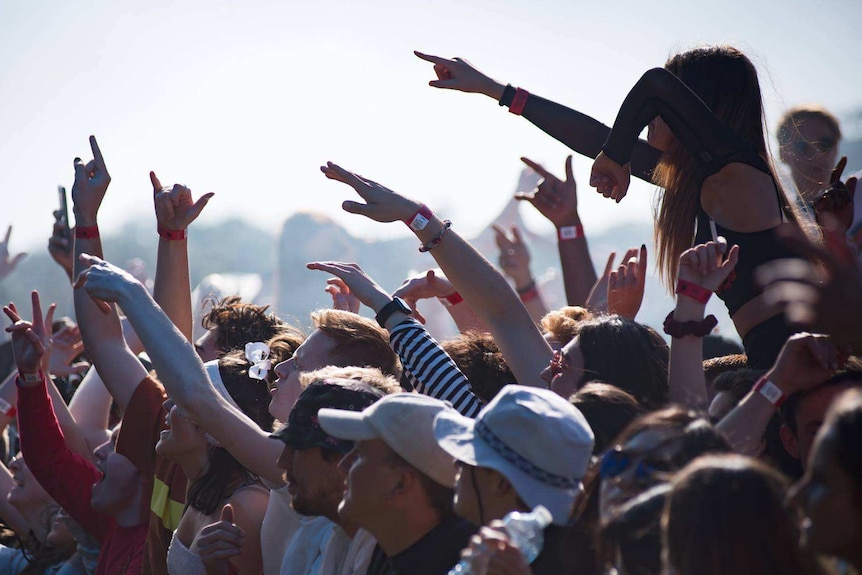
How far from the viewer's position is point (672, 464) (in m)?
1.97

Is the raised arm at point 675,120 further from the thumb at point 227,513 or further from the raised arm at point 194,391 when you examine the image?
the thumb at point 227,513

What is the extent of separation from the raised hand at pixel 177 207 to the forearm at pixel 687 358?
2.52 metres

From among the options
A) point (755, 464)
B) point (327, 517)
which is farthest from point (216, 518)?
point (755, 464)

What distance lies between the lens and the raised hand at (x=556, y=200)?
16.3 ft

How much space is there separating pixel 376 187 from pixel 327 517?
1.10m

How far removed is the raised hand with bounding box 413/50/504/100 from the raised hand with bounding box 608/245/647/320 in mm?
897

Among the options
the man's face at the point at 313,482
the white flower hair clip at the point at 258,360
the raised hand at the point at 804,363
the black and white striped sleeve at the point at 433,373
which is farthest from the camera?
the white flower hair clip at the point at 258,360

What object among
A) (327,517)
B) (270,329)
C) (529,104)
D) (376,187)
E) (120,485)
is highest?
(529,104)

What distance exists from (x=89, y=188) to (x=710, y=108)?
2788mm

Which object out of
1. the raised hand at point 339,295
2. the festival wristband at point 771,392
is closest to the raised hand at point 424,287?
the raised hand at point 339,295

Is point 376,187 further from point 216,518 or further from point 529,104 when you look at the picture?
point 216,518

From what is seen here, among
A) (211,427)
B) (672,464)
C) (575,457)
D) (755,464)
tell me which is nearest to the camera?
(755,464)

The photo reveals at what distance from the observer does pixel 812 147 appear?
4375 millimetres

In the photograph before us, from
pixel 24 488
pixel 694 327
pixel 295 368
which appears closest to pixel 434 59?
pixel 295 368
